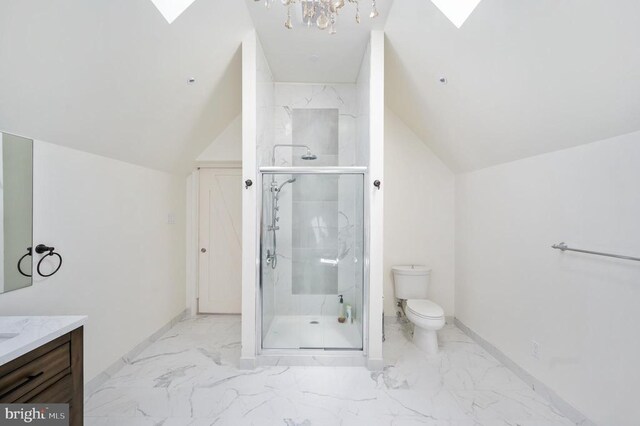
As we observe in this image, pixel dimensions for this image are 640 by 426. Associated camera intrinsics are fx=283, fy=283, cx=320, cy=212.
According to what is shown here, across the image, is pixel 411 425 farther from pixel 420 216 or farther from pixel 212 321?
pixel 212 321

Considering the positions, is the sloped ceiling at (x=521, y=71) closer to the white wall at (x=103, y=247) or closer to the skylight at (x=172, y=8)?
the skylight at (x=172, y=8)

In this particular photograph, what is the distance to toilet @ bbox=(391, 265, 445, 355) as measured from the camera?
259cm

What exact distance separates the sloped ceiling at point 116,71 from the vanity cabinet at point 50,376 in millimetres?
1173

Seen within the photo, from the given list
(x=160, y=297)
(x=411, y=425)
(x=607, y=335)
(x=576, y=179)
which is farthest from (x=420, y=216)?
(x=160, y=297)

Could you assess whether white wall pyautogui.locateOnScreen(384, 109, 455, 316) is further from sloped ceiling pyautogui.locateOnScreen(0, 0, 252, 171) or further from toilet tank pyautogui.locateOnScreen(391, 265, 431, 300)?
sloped ceiling pyautogui.locateOnScreen(0, 0, 252, 171)

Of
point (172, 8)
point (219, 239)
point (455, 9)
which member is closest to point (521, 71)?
point (455, 9)

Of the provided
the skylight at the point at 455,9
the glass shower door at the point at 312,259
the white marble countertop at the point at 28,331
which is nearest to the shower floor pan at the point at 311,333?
the glass shower door at the point at 312,259

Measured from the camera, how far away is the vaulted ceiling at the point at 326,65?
1.34m

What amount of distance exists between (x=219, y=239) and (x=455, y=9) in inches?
129

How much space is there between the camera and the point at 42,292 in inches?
68.3

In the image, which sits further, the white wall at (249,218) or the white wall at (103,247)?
the white wall at (249,218)

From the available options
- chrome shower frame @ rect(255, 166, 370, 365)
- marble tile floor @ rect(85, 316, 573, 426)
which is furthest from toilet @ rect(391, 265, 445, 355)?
chrome shower frame @ rect(255, 166, 370, 365)

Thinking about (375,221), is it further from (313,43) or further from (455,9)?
(313,43)

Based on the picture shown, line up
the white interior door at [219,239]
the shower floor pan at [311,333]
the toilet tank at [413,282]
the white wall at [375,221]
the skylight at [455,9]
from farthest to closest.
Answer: the white interior door at [219,239], the toilet tank at [413,282], the shower floor pan at [311,333], the white wall at [375,221], the skylight at [455,9]
